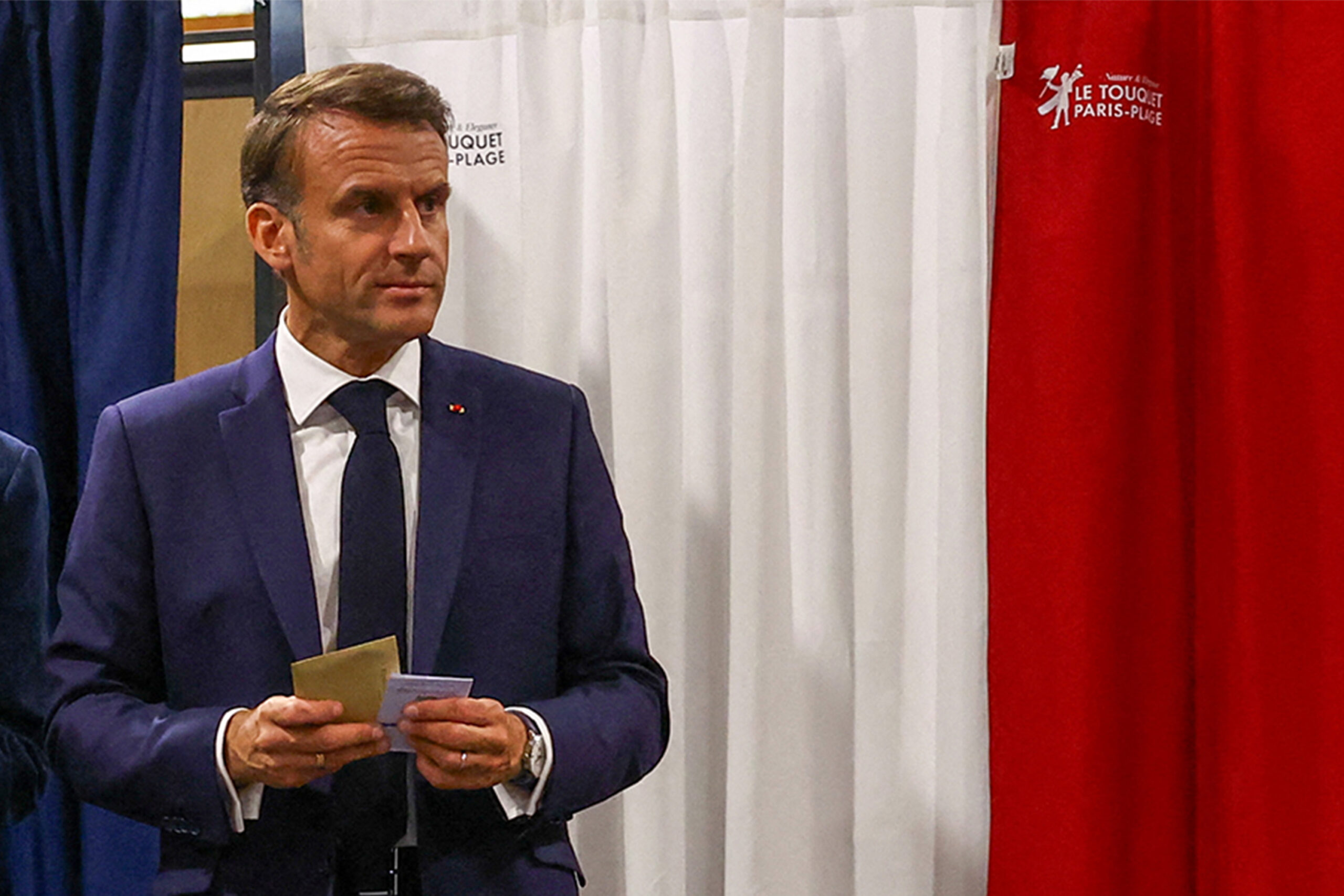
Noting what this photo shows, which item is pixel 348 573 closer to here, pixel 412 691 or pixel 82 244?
pixel 412 691

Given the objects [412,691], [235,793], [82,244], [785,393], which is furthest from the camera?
[82,244]

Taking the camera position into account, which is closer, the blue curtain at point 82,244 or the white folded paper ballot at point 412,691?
the white folded paper ballot at point 412,691

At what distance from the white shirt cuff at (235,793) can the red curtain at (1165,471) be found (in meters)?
1.17

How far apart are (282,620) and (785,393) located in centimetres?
99

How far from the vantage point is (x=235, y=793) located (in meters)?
1.71

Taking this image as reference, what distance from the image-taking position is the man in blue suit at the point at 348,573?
5.70 feet

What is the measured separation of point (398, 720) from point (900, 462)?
1.07 metres

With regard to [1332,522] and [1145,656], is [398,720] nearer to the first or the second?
[1145,656]

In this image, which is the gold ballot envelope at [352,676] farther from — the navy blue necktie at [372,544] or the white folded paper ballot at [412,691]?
the navy blue necktie at [372,544]

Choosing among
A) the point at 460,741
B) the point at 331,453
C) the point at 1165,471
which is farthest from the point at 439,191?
the point at 1165,471

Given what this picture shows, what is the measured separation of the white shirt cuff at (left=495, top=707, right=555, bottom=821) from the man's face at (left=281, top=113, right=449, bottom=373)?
0.52 meters

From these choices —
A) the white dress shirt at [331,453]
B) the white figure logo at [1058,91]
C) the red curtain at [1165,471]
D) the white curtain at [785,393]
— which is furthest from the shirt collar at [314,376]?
the white figure logo at [1058,91]

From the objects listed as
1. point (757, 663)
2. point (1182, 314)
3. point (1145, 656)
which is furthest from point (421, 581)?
point (1182, 314)

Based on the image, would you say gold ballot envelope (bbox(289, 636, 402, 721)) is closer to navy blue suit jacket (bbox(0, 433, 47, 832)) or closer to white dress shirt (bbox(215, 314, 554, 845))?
white dress shirt (bbox(215, 314, 554, 845))
